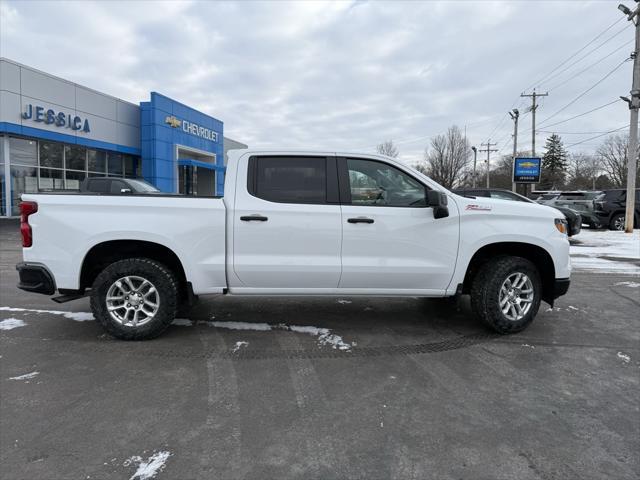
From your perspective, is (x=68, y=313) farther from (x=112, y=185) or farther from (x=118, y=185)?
(x=112, y=185)

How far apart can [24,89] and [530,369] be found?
2301cm

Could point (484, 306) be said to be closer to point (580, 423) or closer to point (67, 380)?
point (580, 423)

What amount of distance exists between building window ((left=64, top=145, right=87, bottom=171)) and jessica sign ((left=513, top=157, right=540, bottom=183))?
26.4m

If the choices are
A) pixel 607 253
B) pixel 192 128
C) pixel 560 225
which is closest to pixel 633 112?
pixel 607 253

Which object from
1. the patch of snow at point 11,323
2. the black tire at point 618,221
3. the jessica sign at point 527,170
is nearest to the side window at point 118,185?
the patch of snow at point 11,323

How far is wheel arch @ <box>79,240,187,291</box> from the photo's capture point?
4617 mm

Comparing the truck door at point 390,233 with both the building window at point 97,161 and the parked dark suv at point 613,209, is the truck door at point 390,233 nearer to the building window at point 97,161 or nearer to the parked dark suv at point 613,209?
the parked dark suv at point 613,209

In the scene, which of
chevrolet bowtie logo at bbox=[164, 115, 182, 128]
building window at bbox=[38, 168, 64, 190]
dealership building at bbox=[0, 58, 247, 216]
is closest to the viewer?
dealership building at bbox=[0, 58, 247, 216]

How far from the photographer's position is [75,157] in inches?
922

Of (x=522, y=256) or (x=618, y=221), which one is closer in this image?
(x=522, y=256)

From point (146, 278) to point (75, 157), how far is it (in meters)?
22.3

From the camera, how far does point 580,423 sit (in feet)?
10.2

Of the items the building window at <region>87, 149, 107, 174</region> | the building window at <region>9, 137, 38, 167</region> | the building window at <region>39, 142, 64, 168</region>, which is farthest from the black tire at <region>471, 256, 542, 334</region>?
the building window at <region>87, 149, 107, 174</region>

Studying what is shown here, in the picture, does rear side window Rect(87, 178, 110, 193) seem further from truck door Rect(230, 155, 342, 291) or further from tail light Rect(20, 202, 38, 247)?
truck door Rect(230, 155, 342, 291)
